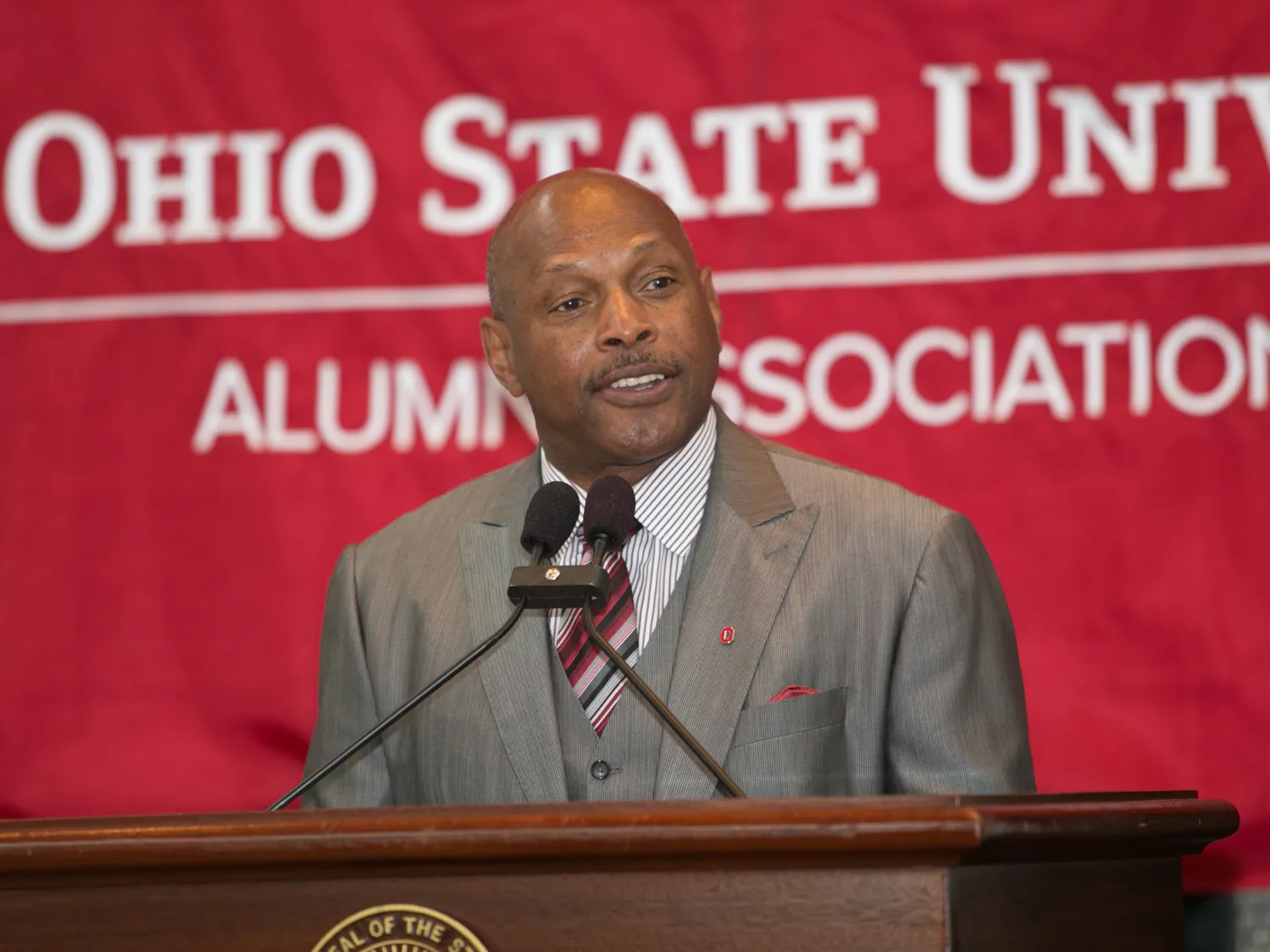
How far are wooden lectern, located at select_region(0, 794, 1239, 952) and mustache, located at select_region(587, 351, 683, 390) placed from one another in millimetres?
1019

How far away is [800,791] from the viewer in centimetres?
206

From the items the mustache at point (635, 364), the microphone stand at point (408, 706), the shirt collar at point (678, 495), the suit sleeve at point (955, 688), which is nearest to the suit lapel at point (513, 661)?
the shirt collar at point (678, 495)

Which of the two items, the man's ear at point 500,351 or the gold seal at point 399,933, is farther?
the man's ear at point 500,351

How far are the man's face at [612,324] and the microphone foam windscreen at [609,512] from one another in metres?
0.41

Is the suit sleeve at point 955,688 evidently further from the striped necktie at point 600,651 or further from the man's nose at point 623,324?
the man's nose at point 623,324

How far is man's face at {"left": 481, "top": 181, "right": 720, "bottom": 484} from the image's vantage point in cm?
231

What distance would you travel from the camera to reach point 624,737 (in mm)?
2137

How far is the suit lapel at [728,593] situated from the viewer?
2.06m

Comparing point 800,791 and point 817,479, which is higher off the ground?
point 817,479

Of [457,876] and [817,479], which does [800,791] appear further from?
[457,876]

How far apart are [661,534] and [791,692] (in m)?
0.32

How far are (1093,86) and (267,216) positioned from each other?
1.60 metres

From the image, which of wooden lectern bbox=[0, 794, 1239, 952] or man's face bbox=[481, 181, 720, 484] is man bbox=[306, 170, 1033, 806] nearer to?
man's face bbox=[481, 181, 720, 484]

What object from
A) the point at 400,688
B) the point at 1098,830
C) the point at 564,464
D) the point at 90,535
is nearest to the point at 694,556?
the point at 564,464
